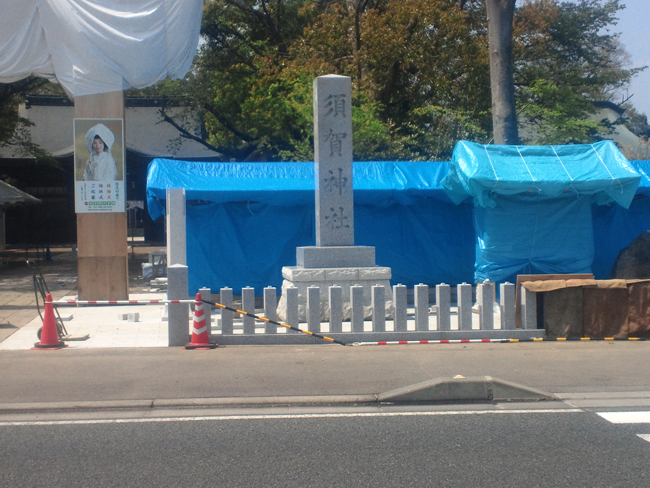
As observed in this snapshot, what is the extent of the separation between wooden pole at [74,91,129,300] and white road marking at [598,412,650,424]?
33.6 ft

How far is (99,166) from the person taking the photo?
13805 millimetres

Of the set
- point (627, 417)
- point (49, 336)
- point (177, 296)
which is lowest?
point (627, 417)

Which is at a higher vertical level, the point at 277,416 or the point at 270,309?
the point at 270,309

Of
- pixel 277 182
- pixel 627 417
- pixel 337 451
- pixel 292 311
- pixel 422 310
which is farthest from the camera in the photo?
pixel 277 182

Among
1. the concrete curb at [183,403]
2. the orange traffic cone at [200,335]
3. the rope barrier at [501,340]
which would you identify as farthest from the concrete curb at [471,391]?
the orange traffic cone at [200,335]

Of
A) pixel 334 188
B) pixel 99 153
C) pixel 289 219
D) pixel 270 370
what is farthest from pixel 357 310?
pixel 99 153

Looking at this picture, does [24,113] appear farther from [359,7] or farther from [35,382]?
[35,382]

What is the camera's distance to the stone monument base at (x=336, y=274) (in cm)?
1064

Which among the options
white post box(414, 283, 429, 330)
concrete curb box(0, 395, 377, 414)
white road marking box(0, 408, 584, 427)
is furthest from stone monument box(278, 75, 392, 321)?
white road marking box(0, 408, 584, 427)

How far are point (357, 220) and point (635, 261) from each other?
543 centimetres

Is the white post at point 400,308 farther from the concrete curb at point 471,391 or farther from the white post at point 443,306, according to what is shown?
the concrete curb at point 471,391

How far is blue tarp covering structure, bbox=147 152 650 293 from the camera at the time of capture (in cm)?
1308

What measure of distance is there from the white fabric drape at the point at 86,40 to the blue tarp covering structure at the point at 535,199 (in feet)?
22.9

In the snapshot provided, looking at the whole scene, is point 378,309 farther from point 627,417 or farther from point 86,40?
point 86,40
